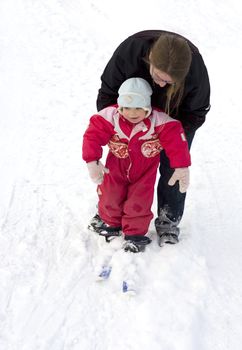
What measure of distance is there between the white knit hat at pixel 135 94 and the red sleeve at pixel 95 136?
206 millimetres

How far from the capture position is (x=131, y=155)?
9.42 feet

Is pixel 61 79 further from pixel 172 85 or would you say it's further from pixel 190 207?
pixel 172 85

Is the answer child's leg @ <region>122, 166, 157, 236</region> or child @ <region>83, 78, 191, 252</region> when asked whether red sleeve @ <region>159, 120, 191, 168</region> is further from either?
child's leg @ <region>122, 166, 157, 236</region>

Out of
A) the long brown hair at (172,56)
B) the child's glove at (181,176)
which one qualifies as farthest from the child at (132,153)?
the long brown hair at (172,56)

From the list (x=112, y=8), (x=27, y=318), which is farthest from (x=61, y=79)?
(x=27, y=318)

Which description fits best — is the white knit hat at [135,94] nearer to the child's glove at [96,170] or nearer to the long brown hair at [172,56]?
the long brown hair at [172,56]

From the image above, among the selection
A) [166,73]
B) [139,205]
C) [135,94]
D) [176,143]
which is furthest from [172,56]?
[139,205]

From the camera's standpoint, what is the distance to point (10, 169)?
392cm

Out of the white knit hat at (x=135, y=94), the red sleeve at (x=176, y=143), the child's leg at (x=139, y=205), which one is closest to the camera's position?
the white knit hat at (x=135, y=94)

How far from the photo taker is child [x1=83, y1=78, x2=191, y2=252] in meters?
2.66

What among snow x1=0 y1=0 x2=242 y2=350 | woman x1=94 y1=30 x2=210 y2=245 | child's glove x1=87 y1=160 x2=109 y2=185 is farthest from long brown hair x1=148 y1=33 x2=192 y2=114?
snow x1=0 y1=0 x2=242 y2=350

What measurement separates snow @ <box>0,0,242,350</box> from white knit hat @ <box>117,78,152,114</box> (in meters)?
1.02

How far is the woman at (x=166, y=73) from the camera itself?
92.7 inches

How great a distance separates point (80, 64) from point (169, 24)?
5.64 ft
